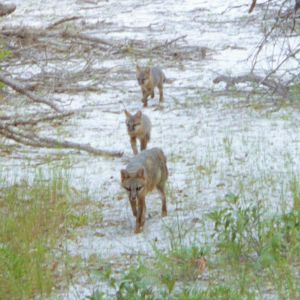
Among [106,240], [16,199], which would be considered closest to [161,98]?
[16,199]

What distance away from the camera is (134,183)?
8.31m

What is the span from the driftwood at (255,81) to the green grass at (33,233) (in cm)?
410

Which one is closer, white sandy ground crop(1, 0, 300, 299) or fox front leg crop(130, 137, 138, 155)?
white sandy ground crop(1, 0, 300, 299)

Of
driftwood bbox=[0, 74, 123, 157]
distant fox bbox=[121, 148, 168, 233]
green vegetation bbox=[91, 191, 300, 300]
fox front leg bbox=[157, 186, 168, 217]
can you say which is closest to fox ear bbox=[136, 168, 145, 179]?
distant fox bbox=[121, 148, 168, 233]

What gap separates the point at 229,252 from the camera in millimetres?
6914

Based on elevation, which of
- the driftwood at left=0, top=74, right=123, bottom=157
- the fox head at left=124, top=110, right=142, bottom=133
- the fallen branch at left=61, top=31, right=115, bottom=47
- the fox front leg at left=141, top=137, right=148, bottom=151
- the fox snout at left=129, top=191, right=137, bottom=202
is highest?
the fox snout at left=129, top=191, right=137, bottom=202

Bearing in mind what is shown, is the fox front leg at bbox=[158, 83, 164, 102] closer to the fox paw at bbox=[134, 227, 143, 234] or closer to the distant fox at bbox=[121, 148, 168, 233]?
the distant fox at bbox=[121, 148, 168, 233]

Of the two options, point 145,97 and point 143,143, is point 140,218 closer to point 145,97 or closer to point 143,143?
point 143,143

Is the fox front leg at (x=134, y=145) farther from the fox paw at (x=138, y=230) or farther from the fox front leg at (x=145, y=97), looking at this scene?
the fox paw at (x=138, y=230)

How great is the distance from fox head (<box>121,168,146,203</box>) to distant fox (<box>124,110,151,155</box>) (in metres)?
2.91

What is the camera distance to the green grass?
645cm

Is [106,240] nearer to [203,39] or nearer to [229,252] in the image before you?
[229,252]

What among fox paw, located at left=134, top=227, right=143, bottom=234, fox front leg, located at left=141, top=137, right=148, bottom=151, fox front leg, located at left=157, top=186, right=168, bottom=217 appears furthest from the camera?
fox front leg, located at left=141, top=137, right=148, bottom=151

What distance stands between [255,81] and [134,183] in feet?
19.1
